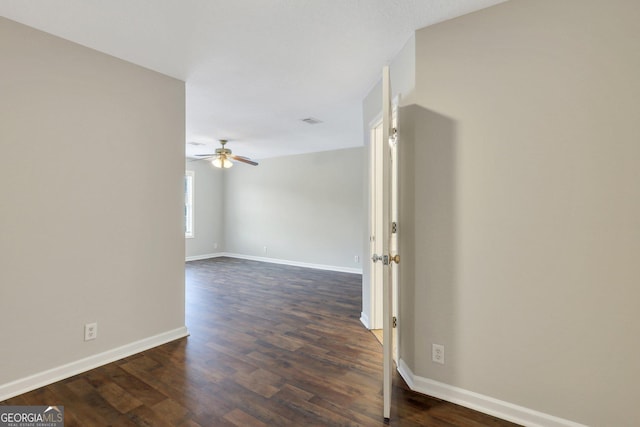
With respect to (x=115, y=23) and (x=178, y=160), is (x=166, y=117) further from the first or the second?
(x=115, y=23)

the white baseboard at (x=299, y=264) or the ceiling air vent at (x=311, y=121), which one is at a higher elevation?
the ceiling air vent at (x=311, y=121)

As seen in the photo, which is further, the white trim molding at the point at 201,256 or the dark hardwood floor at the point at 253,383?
the white trim molding at the point at 201,256

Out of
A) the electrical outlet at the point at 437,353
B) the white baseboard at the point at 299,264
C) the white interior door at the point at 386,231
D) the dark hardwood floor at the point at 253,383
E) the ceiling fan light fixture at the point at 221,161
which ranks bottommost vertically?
the dark hardwood floor at the point at 253,383

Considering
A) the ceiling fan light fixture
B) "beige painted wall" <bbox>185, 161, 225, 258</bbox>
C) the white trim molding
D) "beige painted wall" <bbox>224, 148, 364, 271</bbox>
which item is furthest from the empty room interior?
"beige painted wall" <bbox>185, 161, 225, 258</bbox>

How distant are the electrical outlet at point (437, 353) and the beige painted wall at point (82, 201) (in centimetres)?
237

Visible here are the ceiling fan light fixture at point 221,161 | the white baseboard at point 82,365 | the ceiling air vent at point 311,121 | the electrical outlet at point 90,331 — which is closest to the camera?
the white baseboard at point 82,365

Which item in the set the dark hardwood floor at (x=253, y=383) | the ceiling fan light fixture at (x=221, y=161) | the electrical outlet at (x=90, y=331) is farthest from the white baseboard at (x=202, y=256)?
the electrical outlet at (x=90, y=331)

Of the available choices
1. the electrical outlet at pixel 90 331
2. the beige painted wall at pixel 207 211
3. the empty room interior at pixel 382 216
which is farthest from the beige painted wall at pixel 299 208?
the electrical outlet at pixel 90 331

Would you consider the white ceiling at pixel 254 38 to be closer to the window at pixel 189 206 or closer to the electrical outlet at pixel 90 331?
the electrical outlet at pixel 90 331

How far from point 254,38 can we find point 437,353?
8.53 ft

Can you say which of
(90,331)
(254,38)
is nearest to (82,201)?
(90,331)

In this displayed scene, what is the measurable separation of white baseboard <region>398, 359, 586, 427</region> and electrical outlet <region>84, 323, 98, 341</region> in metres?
2.47

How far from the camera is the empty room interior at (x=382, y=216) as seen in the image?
165cm

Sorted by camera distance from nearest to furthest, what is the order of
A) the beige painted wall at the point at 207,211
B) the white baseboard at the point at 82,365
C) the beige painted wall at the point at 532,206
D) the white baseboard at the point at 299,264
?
the beige painted wall at the point at 532,206 → the white baseboard at the point at 82,365 → the white baseboard at the point at 299,264 → the beige painted wall at the point at 207,211
